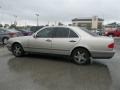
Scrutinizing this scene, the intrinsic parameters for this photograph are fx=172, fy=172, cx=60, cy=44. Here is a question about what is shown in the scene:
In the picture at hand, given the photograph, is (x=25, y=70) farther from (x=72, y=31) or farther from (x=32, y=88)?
(x=72, y=31)

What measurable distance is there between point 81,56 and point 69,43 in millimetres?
738

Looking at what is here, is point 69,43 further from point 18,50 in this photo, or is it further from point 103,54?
point 18,50

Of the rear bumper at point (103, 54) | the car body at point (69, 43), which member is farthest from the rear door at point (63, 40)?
the rear bumper at point (103, 54)

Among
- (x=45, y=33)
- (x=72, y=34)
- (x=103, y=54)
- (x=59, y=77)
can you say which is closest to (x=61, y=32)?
(x=72, y=34)

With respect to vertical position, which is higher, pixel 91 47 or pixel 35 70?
pixel 91 47

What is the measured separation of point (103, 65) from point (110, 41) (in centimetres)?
111

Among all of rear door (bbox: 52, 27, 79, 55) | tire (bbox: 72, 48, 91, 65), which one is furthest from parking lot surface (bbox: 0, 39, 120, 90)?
rear door (bbox: 52, 27, 79, 55)

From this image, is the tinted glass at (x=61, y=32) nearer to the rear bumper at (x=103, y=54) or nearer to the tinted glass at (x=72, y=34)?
the tinted glass at (x=72, y=34)

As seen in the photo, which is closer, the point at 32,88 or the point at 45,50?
the point at 32,88

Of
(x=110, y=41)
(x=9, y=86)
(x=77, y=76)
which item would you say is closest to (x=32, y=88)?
(x=9, y=86)

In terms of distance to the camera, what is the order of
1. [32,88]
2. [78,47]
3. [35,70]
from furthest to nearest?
[78,47]
[35,70]
[32,88]

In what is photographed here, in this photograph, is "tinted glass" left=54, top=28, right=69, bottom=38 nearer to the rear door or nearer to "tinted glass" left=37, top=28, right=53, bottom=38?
the rear door

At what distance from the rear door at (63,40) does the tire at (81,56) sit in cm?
35

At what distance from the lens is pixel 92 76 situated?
5.58m
